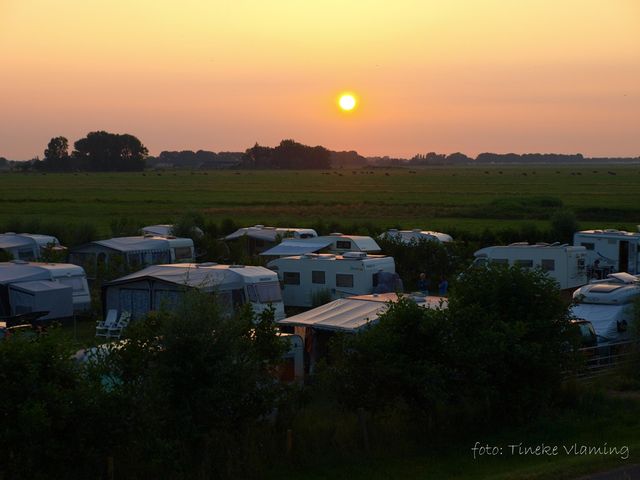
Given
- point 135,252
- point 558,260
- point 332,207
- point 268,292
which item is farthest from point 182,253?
point 332,207

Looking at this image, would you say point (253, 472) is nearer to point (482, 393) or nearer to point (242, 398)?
point (242, 398)

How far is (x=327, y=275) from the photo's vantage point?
24344mm

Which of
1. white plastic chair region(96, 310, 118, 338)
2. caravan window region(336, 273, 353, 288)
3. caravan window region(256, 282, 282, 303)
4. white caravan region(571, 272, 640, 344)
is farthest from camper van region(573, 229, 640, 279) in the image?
white plastic chair region(96, 310, 118, 338)

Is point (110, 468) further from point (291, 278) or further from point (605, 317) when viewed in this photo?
point (291, 278)

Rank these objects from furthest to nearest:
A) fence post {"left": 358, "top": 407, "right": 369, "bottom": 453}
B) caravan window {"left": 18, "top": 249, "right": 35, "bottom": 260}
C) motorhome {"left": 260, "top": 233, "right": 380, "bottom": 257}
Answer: caravan window {"left": 18, "top": 249, "right": 35, "bottom": 260}, motorhome {"left": 260, "top": 233, "right": 380, "bottom": 257}, fence post {"left": 358, "top": 407, "right": 369, "bottom": 453}

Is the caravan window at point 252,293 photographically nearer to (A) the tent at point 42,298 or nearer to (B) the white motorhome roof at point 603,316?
(A) the tent at point 42,298

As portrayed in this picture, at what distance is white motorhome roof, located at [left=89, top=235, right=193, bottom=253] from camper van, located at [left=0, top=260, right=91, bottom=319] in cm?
472

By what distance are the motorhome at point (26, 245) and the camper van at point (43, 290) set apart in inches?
239

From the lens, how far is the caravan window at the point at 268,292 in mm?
20703

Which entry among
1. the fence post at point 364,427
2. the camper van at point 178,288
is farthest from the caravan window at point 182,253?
the fence post at point 364,427

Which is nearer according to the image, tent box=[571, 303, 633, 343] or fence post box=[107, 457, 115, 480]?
fence post box=[107, 457, 115, 480]

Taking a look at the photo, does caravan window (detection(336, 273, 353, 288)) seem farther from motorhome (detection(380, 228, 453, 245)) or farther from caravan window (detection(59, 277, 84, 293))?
caravan window (detection(59, 277, 84, 293))

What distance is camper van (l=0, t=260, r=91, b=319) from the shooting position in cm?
2131

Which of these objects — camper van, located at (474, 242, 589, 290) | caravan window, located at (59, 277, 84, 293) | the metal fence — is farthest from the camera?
camper van, located at (474, 242, 589, 290)
